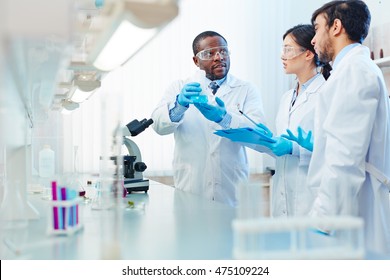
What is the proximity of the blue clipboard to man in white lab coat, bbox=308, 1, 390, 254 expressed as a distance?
1.54 feet

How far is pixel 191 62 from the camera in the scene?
13.3 feet

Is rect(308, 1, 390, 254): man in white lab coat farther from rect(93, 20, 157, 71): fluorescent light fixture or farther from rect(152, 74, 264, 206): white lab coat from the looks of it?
rect(93, 20, 157, 71): fluorescent light fixture

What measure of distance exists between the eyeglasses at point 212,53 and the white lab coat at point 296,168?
0.47 metres

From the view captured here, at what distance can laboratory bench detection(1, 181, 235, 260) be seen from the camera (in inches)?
41.4

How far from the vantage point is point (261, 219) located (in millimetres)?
835

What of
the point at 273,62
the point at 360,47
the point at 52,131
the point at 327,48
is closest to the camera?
the point at 360,47

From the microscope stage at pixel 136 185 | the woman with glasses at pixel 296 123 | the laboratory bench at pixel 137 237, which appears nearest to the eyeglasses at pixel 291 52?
the woman with glasses at pixel 296 123

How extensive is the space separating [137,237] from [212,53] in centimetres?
167

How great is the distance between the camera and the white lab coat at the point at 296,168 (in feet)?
7.85

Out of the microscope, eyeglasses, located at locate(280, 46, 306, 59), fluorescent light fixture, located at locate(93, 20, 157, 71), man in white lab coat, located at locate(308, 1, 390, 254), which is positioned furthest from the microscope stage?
fluorescent light fixture, located at locate(93, 20, 157, 71)

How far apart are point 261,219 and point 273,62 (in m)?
3.60

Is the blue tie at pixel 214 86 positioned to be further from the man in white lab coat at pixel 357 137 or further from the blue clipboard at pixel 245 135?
the man in white lab coat at pixel 357 137

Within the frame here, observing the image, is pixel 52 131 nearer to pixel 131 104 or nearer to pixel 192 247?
pixel 131 104
